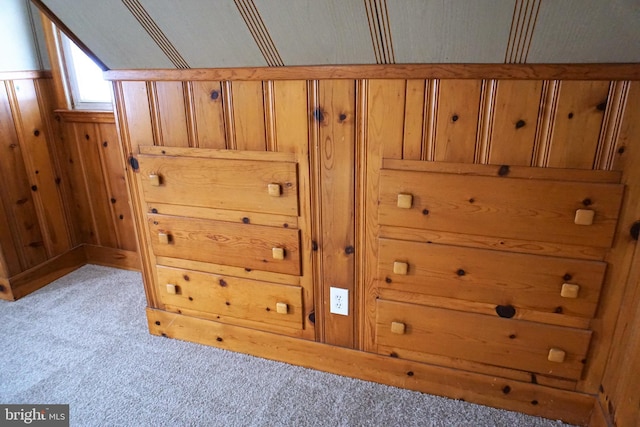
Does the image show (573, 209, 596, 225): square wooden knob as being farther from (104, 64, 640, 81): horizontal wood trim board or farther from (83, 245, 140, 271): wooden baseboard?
(83, 245, 140, 271): wooden baseboard

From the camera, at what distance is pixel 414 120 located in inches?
54.1

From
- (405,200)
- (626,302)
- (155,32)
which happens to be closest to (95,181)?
(155,32)

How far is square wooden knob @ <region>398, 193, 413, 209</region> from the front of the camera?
1437mm

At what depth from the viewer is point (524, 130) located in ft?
4.20

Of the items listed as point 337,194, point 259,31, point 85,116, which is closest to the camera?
point 259,31

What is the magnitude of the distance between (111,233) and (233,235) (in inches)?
51.8

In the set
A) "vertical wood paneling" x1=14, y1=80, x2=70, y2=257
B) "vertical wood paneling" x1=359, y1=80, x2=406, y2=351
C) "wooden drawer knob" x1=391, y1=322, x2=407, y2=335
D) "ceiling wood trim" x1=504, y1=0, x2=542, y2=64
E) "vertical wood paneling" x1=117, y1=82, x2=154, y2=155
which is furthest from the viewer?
"vertical wood paneling" x1=14, y1=80, x2=70, y2=257

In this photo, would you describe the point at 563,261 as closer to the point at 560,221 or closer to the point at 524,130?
the point at 560,221

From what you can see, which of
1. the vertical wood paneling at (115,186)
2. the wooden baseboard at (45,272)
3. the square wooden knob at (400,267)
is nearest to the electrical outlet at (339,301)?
the square wooden knob at (400,267)

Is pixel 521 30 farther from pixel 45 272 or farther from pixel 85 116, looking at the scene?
pixel 45 272

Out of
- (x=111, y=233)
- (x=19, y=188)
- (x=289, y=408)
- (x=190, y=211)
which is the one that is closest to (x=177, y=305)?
(x=190, y=211)

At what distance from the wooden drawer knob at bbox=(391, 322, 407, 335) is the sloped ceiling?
939 millimetres

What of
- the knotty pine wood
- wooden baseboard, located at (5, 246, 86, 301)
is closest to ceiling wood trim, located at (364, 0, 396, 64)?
the knotty pine wood

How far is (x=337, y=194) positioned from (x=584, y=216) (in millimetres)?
790
